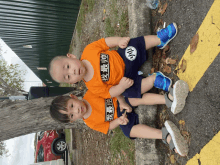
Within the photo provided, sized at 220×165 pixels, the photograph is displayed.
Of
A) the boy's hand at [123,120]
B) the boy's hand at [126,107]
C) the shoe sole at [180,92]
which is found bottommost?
the boy's hand at [123,120]

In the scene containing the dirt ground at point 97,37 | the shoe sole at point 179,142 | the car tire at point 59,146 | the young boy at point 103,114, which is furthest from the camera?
the car tire at point 59,146

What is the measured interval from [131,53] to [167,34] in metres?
0.54

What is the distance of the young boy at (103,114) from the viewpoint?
7.47 ft

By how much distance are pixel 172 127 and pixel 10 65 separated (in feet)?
40.7

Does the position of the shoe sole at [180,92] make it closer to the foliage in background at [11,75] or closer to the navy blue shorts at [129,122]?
the navy blue shorts at [129,122]

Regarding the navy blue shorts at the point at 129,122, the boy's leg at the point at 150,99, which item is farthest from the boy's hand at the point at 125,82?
the navy blue shorts at the point at 129,122

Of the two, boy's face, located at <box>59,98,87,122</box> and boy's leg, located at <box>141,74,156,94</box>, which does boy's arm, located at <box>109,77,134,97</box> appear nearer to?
boy's leg, located at <box>141,74,156,94</box>

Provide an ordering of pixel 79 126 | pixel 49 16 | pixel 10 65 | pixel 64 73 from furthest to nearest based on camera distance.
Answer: pixel 10 65, pixel 49 16, pixel 79 126, pixel 64 73

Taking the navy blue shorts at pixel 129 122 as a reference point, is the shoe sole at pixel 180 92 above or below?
above

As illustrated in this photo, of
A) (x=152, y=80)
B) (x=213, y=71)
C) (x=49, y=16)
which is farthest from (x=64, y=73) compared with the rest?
(x=49, y=16)

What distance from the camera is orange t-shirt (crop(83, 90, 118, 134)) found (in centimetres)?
250

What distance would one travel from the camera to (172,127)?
6.36 ft

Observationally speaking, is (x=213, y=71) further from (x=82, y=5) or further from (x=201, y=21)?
(x=82, y=5)

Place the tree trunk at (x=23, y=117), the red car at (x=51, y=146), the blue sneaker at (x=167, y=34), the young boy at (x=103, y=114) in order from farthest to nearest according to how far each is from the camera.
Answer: the red car at (x=51, y=146) → the tree trunk at (x=23, y=117) → the young boy at (x=103, y=114) → the blue sneaker at (x=167, y=34)
